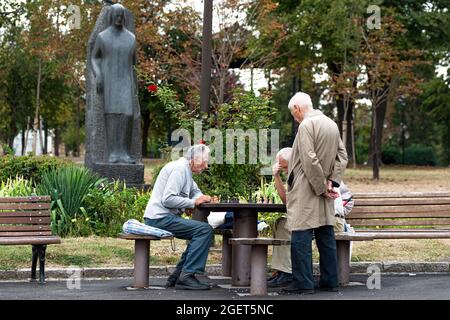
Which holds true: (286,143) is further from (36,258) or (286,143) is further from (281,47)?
→ (36,258)

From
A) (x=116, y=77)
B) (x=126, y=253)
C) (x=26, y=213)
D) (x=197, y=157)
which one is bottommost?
(x=126, y=253)

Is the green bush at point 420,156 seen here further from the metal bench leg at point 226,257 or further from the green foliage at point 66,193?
the metal bench leg at point 226,257

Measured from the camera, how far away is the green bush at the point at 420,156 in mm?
62606

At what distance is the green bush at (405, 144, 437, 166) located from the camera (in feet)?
205

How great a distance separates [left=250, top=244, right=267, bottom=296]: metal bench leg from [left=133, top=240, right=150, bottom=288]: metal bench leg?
116 centimetres

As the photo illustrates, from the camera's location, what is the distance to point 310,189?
31.6 ft

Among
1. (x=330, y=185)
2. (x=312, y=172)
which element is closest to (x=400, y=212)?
(x=330, y=185)

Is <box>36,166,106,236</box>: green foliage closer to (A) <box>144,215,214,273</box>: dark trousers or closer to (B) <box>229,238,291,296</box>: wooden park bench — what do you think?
(A) <box>144,215,214,273</box>: dark trousers

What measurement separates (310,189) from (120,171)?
27.3ft

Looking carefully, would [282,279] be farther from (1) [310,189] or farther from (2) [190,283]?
(1) [310,189]

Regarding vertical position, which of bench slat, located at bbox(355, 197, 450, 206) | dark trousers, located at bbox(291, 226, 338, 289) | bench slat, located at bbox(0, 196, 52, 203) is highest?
bench slat, located at bbox(0, 196, 52, 203)

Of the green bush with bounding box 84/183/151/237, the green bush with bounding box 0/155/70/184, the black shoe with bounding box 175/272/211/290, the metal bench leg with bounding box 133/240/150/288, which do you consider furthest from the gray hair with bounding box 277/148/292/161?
the green bush with bounding box 0/155/70/184

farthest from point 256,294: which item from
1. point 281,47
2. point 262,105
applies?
point 281,47
